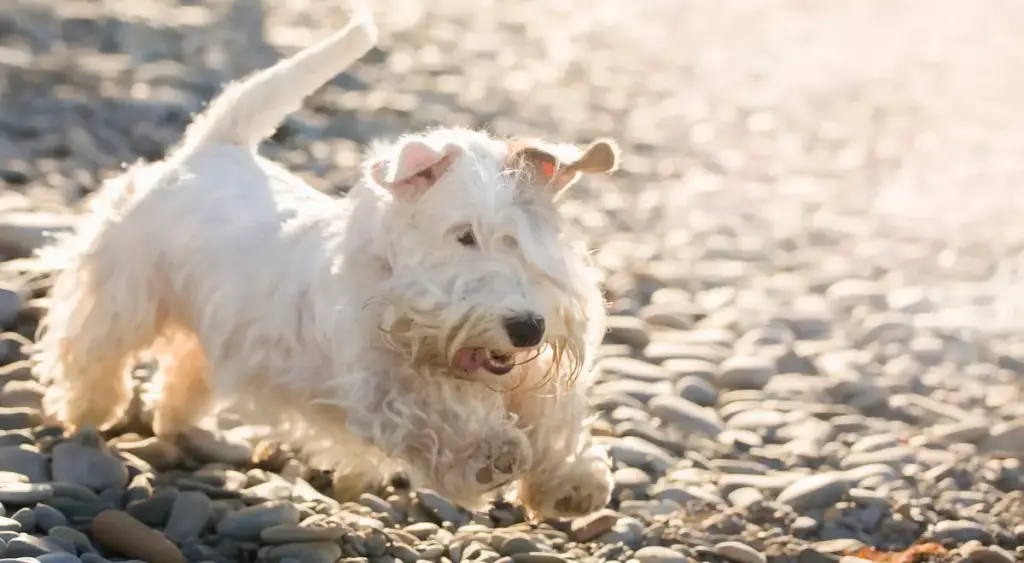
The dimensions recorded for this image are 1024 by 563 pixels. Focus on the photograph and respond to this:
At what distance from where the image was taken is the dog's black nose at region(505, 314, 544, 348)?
12.0 feet

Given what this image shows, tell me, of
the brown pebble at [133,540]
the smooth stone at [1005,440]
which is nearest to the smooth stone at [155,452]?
the brown pebble at [133,540]

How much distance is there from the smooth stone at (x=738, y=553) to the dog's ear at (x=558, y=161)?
4.63 feet

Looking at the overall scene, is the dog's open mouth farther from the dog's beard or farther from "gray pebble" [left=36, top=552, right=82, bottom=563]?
"gray pebble" [left=36, top=552, right=82, bottom=563]

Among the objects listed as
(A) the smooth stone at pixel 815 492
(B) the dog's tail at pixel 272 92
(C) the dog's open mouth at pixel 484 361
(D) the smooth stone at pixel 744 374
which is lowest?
(A) the smooth stone at pixel 815 492

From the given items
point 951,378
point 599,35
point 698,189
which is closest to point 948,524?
point 951,378

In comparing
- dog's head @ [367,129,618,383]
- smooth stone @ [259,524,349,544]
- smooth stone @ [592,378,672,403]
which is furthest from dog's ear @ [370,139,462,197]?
smooth stone @ [592,378,672,403]

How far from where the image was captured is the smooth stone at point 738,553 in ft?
A: 15.3

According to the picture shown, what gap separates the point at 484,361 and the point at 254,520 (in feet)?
3.27

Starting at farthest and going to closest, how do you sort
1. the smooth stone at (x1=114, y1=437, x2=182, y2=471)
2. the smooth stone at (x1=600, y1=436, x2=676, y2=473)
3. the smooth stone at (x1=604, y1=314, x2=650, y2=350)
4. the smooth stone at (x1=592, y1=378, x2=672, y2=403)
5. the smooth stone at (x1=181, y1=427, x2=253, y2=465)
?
the smooth stone at (x1=604, y1=314, x2=650, y2=350), the smooth stone at (x1=592, y1=378, x2=672, y2=403), the smooth stone at (x1=600, y1=436, x2=676, y2=473), the smooth stone at (x1=181, y1=427, x2=253, y2=465), the smooth stone at (x1=114, y1=437, x2=182, y2=471)

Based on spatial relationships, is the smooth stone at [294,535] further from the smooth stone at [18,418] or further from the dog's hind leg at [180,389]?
the smooth stone at [18,418]

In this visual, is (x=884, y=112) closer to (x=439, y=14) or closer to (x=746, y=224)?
(x=746, y=224)

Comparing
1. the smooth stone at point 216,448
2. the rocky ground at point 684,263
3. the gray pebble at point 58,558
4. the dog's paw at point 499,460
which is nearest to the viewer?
the gray pebble at point 58,558

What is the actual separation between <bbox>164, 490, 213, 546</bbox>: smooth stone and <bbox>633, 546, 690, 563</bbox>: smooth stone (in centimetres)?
139

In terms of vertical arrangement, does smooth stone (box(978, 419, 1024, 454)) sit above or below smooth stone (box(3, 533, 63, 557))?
above
